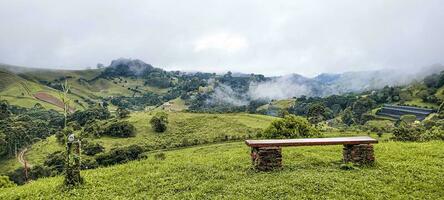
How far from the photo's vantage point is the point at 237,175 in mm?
15641

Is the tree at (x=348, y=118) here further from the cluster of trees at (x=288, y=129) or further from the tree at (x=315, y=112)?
the cluster of trees at (x=288, y=129)

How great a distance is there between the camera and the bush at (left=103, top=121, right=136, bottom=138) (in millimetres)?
102250

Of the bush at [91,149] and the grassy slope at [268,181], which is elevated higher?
the grassy slope at [268,181]

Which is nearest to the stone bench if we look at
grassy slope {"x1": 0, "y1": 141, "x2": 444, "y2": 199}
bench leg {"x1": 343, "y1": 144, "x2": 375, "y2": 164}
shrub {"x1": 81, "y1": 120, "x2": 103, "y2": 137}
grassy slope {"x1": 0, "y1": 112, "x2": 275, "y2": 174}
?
bench leg {"x1": 343, "y1": 144, "x2": 375, "y2": 164}

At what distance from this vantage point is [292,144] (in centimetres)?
1616

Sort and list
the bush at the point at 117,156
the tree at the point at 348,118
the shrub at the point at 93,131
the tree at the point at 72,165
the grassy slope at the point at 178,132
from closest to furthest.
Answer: the tree at the point at 72,165 → the bush at the point at 117,156 → the grassy slope at the point at 178,132 → the shrub at the point at 93,131 → the tree at the point at 348,118

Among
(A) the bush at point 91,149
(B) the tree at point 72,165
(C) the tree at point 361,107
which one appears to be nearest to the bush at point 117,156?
(A) the bush at point 91,149

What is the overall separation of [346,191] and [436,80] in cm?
17776

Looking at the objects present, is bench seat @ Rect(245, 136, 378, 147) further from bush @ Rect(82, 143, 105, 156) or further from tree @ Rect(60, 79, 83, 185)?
bush @ Rect(82, 143, 105, 156)

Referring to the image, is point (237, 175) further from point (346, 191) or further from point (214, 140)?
point (214, 140)

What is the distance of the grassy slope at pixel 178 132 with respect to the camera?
93.4m

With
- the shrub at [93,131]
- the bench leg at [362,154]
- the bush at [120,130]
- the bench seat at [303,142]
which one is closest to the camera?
the bench seat at [303,142]

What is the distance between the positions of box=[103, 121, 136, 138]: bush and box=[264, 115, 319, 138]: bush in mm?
65072

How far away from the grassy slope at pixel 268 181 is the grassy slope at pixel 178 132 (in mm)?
74186
